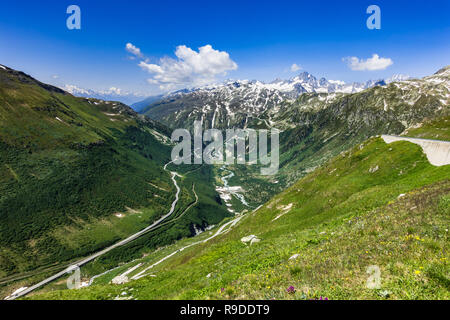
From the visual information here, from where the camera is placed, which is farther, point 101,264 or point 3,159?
point 3,159

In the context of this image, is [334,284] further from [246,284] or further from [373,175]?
[373,175]

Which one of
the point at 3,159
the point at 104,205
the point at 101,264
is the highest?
the point at 3,159

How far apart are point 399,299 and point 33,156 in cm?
25729

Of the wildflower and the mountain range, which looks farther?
the mountain range

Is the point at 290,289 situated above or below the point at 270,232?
above

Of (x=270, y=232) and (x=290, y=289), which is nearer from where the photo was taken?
(x=290, y=289)

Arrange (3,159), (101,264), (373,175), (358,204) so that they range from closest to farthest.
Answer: (358,204), (373,175), (101,264), (3,159)

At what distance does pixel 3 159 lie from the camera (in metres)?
174

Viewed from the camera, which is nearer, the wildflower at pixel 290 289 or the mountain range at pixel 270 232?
the wildflower at pixel 290 289

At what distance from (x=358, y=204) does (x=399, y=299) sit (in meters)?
28.3

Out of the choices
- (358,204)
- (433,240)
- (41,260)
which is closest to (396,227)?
(433,240)
